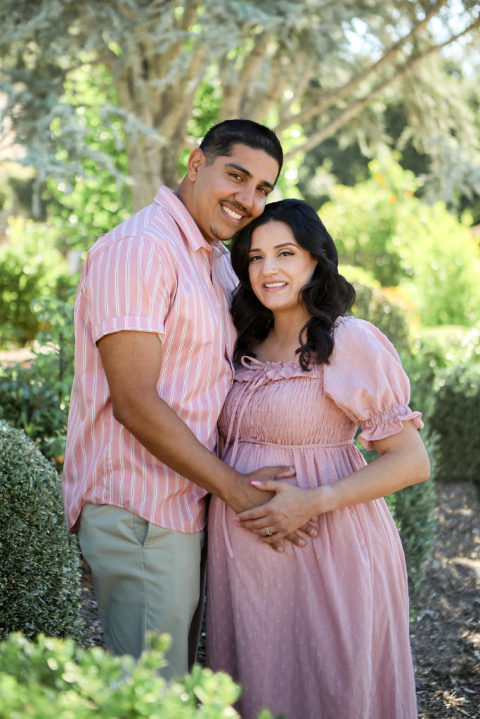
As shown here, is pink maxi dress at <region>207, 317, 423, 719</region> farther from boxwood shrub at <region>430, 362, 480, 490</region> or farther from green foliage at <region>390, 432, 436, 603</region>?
boxwood shrub at <region>430, 362, 480, 490</region>

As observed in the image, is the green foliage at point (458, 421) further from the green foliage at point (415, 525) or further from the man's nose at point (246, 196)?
the man's nose at point (246, 196)

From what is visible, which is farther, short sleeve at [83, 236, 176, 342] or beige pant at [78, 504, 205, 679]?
beige pant at [78, 504, 205, 679]

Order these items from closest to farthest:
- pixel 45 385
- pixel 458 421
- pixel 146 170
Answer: pixel 45 385, pixel 458 421, pixel 146 170

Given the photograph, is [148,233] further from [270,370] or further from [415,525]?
[415,525]

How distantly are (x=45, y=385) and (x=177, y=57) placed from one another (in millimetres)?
3941

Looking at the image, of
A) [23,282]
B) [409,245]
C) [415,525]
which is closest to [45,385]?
[415,525]

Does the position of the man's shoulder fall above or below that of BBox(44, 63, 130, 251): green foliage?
below

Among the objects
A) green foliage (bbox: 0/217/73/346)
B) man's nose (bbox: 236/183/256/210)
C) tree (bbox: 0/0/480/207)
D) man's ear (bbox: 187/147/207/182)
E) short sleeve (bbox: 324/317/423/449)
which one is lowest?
short sleeve (bbox: 324/317/423/449)

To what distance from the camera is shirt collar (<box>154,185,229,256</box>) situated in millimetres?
2619

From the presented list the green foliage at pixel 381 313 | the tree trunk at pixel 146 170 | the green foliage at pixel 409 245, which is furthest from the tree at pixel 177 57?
the green foliage at pixel 409 245

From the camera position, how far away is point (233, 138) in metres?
2.71

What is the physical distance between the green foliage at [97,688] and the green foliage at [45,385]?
344cm

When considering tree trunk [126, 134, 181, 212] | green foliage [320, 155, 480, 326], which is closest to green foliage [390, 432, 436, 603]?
tree trunk [126, 134, 181, 212]

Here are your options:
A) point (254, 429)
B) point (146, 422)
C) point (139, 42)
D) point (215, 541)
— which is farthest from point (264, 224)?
point (139, 42)
